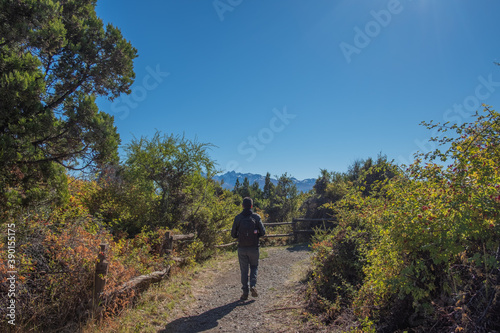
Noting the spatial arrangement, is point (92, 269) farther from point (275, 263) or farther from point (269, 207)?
point (269, 207)

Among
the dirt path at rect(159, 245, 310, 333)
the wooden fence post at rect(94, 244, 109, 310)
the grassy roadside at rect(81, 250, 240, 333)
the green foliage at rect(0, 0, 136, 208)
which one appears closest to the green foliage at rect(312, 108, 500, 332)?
the dirt path at rect(159, 245, 310, 333)

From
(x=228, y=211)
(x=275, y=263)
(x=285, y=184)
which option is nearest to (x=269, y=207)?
(x=285, y=184)

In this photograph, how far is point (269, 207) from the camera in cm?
2000

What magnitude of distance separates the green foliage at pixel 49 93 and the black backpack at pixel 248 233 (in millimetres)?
3166

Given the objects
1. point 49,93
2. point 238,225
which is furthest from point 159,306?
point 49,93

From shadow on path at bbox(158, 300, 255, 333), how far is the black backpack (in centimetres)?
126

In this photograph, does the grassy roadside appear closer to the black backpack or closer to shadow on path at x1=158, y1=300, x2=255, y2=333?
shadow on path at x1=158, y1=300, x2=255, y2=333

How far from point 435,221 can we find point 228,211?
946 centimetres

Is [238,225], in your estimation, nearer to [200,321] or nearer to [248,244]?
[248,244]

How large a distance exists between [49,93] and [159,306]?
4.88m

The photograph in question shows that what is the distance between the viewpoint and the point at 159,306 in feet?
16.2

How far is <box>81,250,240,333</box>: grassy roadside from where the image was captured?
12.9 ft

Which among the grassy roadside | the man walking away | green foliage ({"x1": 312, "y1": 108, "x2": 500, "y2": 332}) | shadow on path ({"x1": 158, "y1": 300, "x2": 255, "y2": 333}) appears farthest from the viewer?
the man walking away

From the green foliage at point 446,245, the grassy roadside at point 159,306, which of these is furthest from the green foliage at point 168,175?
the green foliage at point 446,245
